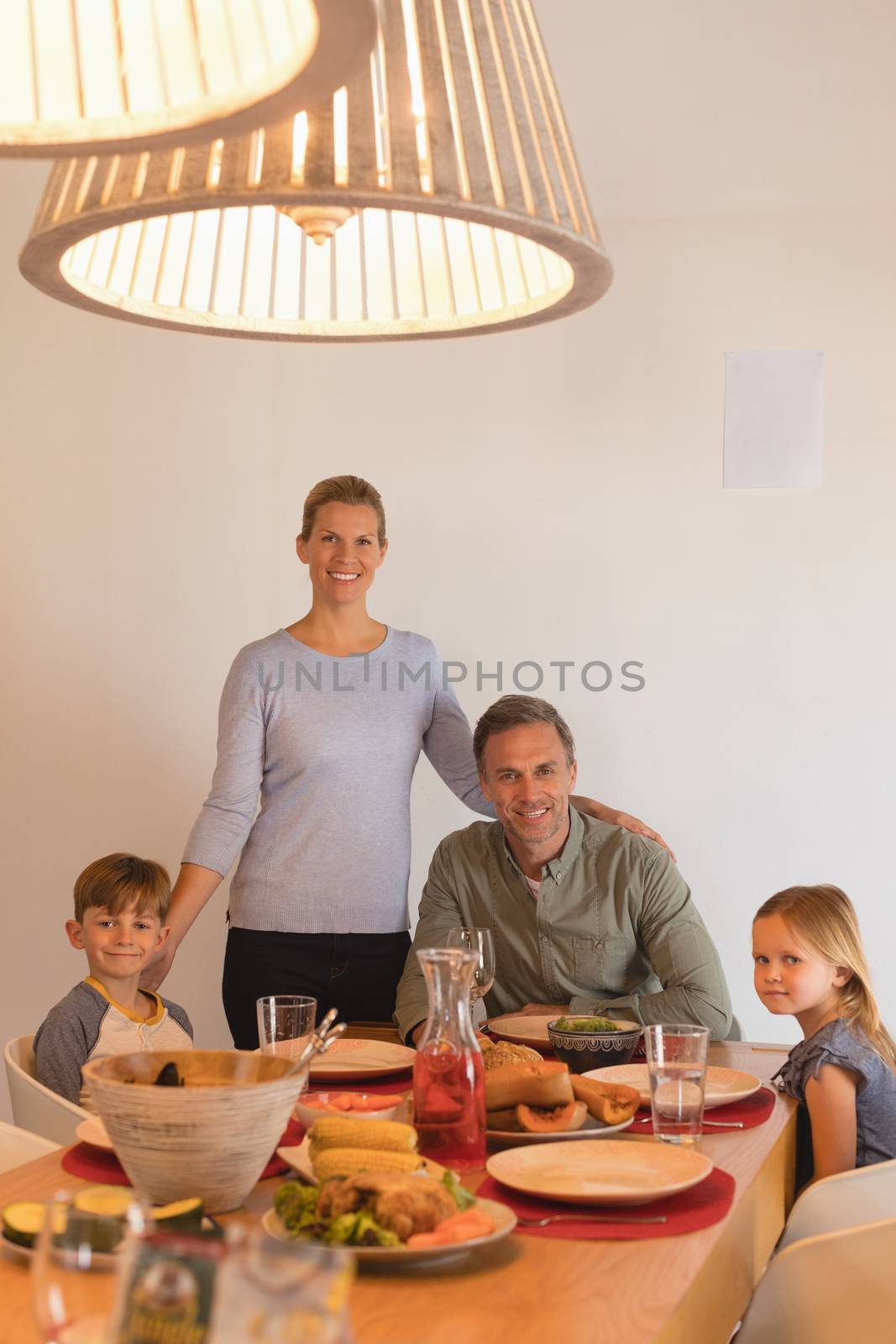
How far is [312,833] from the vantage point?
8.35ft

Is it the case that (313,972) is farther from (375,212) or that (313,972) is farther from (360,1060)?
(375,212)

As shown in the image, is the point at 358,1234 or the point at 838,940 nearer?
the point at 358,1234

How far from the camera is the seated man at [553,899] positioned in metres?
2.18

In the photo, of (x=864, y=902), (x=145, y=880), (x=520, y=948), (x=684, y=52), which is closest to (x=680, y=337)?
(x=684, y=52)

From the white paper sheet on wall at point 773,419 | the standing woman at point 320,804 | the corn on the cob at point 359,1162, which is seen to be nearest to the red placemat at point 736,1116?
the corn on the cob at point 359,1162

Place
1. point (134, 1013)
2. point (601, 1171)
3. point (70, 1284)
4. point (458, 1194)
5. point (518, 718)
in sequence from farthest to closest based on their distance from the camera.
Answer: point (518, 718) → point (134, 1013) → point (601, 1171) → point (458, 1194) → point (70, 1284)

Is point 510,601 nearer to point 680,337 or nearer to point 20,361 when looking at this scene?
point 680,337

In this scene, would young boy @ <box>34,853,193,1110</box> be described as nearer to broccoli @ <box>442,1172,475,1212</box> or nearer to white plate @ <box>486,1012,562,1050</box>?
white plate @ <box>486,1012,562,1050</box>

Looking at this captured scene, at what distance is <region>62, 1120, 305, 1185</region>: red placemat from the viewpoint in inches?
52.8

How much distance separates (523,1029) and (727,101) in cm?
225

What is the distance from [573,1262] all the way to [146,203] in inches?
35.3

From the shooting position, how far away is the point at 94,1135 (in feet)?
4.68

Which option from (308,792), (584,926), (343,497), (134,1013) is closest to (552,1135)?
(584,926)

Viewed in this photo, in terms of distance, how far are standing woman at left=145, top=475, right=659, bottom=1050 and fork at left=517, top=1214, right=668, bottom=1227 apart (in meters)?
1.28
